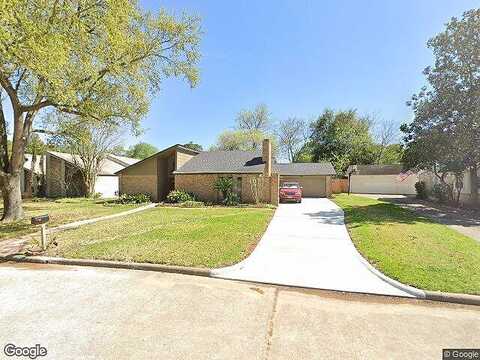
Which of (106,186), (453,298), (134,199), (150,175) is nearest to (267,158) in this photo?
(150,175)

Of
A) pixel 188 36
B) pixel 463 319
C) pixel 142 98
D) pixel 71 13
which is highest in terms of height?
pixel 188 36

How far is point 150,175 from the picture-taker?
21609 mm

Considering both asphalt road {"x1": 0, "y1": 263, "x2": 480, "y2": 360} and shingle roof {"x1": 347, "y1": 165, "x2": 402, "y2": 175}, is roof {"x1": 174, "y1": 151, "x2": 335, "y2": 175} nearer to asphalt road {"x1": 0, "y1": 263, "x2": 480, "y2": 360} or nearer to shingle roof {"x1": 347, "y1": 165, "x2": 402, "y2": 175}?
shingle roof {"x1": 347, "y1": 165, "x2": 402, "y2": 175}

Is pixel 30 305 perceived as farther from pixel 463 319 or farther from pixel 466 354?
pixel 463 319

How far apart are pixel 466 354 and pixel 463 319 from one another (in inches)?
40.9

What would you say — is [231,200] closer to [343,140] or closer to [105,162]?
[105,162]

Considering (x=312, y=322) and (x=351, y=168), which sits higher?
(x=351, y=168)

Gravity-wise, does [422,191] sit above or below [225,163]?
below

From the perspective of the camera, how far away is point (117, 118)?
13.2 m

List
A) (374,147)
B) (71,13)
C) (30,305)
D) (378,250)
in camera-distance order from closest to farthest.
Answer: (30,305) < (378,250) < (71,13) < (374,147)

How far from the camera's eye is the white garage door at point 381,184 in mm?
32031

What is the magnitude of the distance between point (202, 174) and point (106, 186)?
1680cm

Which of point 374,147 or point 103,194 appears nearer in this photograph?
point 103,194

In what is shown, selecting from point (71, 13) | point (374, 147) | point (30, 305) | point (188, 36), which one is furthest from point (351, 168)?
point (30, 305)
